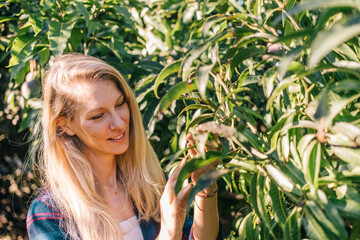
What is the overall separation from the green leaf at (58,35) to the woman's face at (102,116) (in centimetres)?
29

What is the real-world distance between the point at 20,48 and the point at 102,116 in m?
0.61

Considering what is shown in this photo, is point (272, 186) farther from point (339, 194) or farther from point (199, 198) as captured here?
point (199, 198)

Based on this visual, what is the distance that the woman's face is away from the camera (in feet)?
4.74

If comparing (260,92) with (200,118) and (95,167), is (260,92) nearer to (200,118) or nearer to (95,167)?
(95,167)

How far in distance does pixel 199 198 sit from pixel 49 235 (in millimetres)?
563

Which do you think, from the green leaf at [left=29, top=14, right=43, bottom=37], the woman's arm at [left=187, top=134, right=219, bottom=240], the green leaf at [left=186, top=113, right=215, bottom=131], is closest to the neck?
the woman's arm at [left=187, top=134, right=219, bottom=240]

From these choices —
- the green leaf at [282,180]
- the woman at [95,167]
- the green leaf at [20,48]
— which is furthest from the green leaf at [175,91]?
the green leaf at [20,48]

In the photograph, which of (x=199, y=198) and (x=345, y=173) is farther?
(x=199, y=198)

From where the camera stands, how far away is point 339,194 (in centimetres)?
81

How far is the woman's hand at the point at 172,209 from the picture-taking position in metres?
1.20

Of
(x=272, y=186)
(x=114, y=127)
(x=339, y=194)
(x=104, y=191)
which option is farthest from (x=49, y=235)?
(x=339, y=194)

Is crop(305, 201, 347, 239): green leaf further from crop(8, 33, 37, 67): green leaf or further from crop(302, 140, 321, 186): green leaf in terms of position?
→ crop(8, 33, 37, 67): green leaf

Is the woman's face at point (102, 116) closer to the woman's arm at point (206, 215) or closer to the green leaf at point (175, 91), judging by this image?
the woman's arm at point (206, 215)

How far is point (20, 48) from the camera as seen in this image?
1.80 meters
